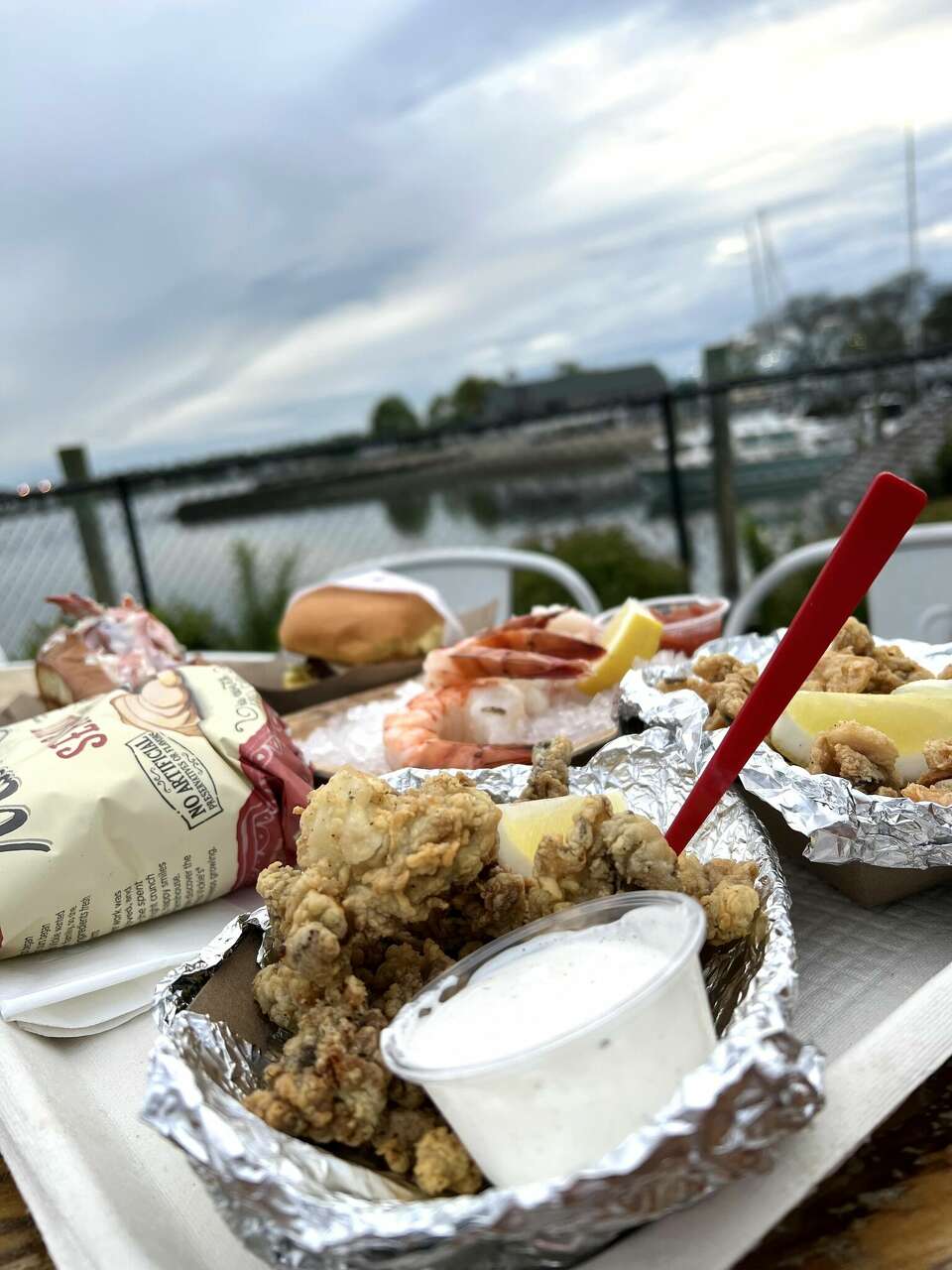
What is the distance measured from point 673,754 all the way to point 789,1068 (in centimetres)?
45

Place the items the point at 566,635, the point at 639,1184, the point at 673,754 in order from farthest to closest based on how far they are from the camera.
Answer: the point at 566,635
the point at 673,754
the point at 639,1184

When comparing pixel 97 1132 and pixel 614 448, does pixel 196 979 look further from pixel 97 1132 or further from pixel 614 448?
pixel 614 448

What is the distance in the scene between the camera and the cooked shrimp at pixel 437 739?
1.14 metres

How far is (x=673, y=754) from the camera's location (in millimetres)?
953

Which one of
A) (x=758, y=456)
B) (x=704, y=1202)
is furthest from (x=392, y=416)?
(x=704, y=1202)

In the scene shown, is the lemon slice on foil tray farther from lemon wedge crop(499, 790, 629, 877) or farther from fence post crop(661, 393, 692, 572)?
fence post crop(661, 393, 692, 572)

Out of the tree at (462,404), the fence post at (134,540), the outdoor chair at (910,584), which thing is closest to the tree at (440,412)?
the tree at (462,404)

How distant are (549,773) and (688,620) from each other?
768 mm

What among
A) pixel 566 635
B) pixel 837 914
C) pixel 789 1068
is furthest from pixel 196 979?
pixel 566 635

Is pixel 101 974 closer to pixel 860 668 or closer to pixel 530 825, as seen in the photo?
pixel 530 825

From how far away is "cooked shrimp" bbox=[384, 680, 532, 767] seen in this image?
114cm

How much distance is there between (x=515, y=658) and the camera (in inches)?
52.6

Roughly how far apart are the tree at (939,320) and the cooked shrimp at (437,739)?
5.18 meters

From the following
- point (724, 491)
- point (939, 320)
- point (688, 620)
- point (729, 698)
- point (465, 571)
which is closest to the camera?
point (729, 698)
